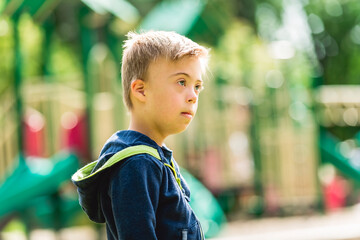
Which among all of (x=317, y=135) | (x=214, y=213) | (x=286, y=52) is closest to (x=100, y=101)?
(x=214, y=213)

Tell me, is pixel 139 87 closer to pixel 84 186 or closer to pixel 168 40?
pixel 168 40

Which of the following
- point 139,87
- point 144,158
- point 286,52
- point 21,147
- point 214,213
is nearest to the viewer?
point 144,158

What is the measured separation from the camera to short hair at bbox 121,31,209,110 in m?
1.81

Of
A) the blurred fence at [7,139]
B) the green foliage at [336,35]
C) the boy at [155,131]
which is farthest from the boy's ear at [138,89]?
the green foliage at [336,35]

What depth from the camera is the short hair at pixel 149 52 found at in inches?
71.2

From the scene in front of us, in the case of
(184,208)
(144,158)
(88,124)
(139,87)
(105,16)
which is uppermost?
(105,16)

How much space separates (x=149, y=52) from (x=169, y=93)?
14 centimetres

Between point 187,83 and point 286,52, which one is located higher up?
point 286,52

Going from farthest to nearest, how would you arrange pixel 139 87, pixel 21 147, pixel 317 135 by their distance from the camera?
pixel 317 135 < pixel 21 147 < pixel 139 87

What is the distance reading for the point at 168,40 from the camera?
6.04ft

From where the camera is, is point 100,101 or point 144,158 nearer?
point 144,158

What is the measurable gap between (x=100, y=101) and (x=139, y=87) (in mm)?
4085

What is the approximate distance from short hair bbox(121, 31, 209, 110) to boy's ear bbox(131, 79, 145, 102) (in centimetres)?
2

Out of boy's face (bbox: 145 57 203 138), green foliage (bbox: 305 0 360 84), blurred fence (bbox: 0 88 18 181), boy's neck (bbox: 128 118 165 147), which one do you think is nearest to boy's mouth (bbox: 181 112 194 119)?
boy's face (bbox: 145 57 203 138)
